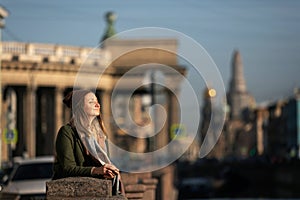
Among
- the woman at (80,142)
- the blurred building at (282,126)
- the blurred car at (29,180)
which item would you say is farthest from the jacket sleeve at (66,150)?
the blurred building at (282,126)

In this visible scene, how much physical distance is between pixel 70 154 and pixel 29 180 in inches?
481

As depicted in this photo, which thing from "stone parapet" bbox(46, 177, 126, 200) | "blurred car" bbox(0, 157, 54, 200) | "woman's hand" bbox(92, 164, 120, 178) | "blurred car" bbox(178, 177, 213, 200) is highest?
"woman's hand" bbox(92, 164, 120, 178)

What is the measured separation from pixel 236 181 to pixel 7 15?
4495 centimetres

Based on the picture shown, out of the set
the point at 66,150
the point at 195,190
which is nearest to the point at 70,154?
the point at 66,150

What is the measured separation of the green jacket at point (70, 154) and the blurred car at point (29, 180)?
9075 millimetres

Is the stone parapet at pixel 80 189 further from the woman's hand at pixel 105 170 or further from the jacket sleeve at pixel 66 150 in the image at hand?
the jacket sleeve at pixel 66 150

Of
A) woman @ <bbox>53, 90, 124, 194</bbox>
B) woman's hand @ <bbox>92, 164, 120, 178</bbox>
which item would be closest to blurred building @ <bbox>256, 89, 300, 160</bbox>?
woman @ <bbox>53, 90, 124, 194</bbox>

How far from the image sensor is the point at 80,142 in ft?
26.5

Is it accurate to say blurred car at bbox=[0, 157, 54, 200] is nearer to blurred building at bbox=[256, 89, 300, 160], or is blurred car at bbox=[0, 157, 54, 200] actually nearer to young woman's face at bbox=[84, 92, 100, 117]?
young woman's face at bbox=[84, 92, 100, 117]

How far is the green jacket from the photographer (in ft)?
26.1

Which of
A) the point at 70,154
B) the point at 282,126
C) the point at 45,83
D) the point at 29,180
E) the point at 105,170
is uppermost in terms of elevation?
the point at 45,83

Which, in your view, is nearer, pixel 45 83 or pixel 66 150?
pixel 66 150

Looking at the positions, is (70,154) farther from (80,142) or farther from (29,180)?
(29,180)

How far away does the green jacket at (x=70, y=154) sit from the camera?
7965mm
